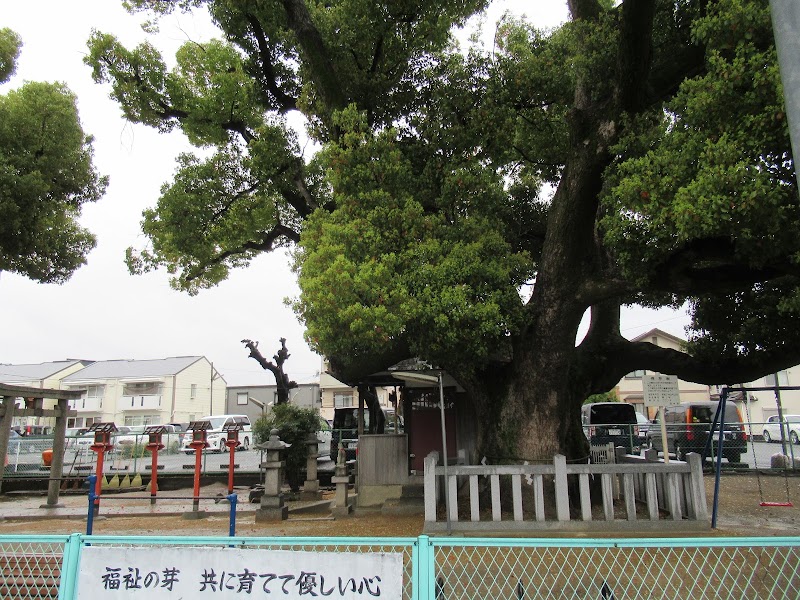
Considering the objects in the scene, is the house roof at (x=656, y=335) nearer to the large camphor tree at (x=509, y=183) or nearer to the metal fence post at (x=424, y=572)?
the large camphor tree at (x=509, y=183)

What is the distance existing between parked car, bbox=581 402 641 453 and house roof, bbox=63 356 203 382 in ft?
A: 118

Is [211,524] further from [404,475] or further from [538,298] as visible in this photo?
[538,298]

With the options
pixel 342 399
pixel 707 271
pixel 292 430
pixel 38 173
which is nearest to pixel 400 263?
pixel 707 271

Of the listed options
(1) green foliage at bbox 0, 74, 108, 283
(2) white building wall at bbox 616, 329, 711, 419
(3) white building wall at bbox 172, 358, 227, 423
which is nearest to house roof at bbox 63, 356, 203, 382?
(3) white building wall at bbox 172, 358, 227, 423

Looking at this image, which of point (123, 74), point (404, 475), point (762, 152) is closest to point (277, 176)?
point (123, 74)

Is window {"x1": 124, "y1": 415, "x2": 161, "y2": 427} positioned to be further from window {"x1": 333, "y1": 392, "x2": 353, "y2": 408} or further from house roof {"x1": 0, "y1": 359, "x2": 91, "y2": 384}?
window {"x1": 333, "y1": 392, "x2": 353, "y2": 408}

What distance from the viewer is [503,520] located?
29.6 ft

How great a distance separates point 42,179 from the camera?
17.2m

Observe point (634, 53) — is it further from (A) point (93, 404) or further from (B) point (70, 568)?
(A) point (93, 404)

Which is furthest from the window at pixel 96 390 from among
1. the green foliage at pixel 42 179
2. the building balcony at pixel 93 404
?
the green foliage at pixel 42 179

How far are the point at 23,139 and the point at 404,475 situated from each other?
1526 cm

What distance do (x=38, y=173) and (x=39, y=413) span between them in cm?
706

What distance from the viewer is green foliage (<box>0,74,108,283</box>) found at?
16672mm

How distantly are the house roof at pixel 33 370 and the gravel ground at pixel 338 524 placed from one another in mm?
42287
